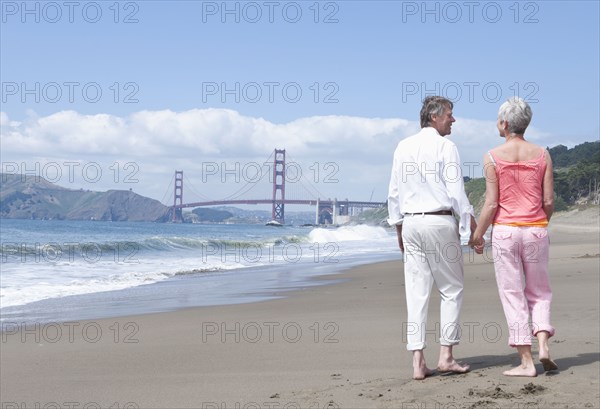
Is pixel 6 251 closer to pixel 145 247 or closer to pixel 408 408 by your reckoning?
pixel 145 247

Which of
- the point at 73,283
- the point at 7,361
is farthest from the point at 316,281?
the point at 7,361

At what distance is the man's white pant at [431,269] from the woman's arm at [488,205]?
0.10 metres

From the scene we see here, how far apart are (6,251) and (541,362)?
1966cm

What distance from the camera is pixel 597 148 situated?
314 ft

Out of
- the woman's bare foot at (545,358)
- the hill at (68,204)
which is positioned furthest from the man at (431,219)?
A: the hill at (68,204)

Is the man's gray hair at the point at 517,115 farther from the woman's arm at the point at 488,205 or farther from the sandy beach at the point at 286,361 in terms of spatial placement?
the sandy beach at the point at 286,361

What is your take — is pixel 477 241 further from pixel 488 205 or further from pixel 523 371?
pixel 523 371

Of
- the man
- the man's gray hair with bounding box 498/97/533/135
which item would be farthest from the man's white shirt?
the man's gray hair with bounding box 498/97/533/135

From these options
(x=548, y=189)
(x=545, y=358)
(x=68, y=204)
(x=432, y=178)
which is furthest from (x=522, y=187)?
(x=68, y=204)

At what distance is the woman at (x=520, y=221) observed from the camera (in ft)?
12.1

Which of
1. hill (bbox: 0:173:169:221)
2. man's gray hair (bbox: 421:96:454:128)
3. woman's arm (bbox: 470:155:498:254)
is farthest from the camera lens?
hill (bbox: 0:173:169:221)

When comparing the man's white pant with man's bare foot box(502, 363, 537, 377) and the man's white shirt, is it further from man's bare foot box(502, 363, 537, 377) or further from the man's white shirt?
man's bare foot box(502, 363, 537, 377)

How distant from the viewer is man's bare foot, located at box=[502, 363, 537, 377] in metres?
3.58

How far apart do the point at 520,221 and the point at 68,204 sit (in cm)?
8455
